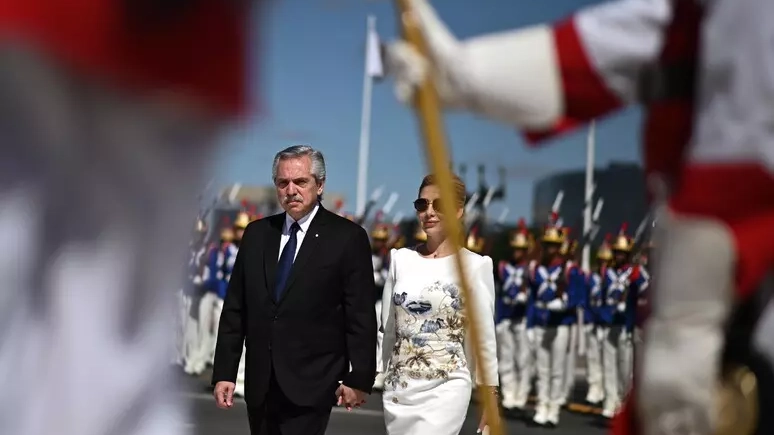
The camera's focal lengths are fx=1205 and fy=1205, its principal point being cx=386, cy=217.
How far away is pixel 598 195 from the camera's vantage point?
20562mm

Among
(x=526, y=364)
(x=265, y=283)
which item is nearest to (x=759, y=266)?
(x=265, y=283)

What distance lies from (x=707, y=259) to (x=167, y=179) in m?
0.87

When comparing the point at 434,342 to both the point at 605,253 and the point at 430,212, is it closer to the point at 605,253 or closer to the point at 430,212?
the point at 430,212

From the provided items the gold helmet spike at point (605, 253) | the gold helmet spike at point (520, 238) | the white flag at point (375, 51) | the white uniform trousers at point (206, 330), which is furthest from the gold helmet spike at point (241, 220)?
the gold helmet spike at point (605, 253)

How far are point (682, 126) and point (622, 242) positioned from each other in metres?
13.1

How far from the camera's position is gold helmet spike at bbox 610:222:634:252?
14.7 metres

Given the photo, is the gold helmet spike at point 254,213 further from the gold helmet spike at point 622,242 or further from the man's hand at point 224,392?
the man's hand at point 224,392

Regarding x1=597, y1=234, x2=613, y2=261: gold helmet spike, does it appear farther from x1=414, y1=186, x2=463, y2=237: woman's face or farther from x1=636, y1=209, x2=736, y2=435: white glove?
x1=636, y1=209, x2=736, y2=435: white glove

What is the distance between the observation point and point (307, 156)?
521 cm

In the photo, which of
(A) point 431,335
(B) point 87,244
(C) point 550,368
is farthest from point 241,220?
(B) point 87,244

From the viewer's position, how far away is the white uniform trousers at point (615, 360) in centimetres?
1350

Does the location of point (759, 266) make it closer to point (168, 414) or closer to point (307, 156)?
point (168, 414)

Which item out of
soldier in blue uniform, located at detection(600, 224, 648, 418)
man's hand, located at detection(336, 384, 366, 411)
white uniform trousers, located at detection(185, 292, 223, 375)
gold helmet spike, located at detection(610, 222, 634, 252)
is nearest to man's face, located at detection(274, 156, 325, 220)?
man's hand, located at detection(336, 384, 366, 411)

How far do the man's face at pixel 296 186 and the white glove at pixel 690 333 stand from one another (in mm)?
3229
